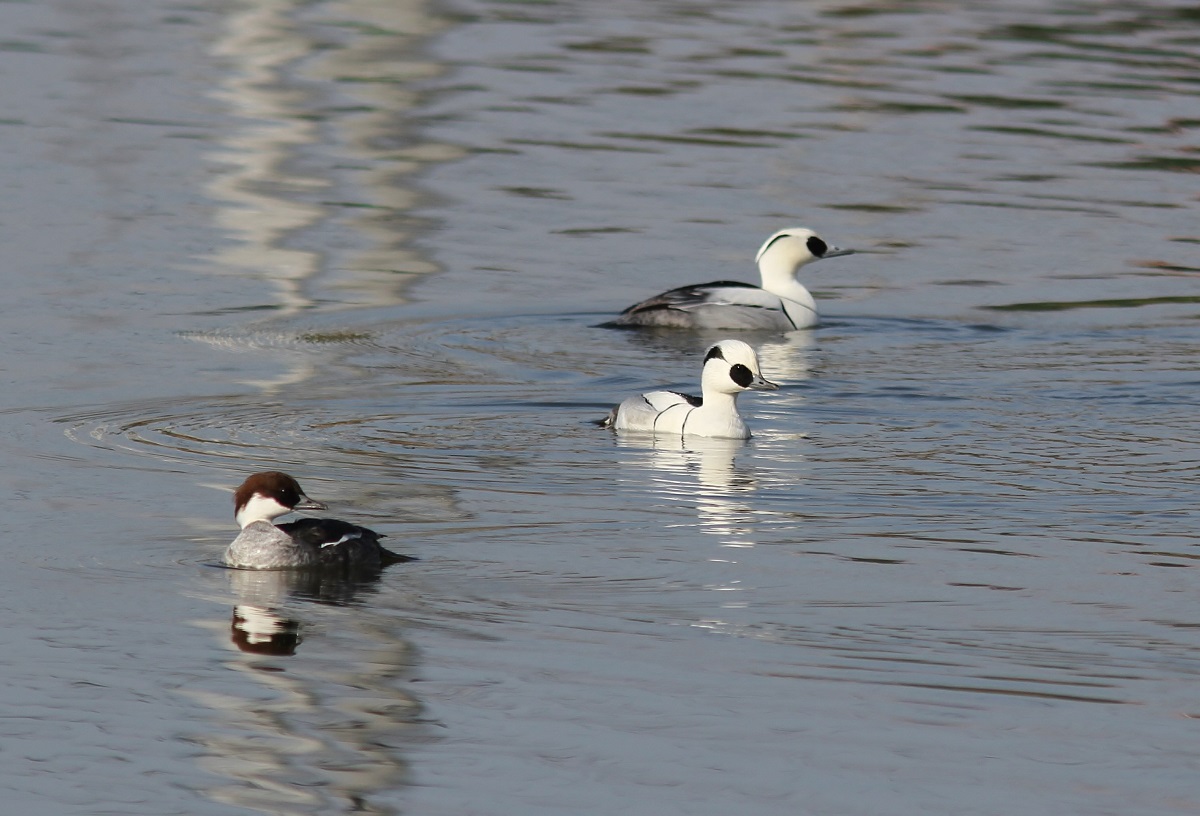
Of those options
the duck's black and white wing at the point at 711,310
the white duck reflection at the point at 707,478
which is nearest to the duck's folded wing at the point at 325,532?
the white duck reflection at the point at 707,478

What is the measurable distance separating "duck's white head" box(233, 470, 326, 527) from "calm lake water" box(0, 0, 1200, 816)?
289mm

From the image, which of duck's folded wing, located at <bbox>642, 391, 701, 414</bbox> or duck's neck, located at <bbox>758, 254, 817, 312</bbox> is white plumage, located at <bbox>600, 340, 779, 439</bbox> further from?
duck's neck, located at <bbox>758, 254, 817, 312</bbox>

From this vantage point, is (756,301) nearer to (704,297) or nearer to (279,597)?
(704,297)

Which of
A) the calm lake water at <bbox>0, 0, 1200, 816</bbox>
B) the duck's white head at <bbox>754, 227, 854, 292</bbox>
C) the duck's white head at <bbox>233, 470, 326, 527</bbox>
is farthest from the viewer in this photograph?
the duck's white head at <bbox>754, 227, 854, 292</bbox>

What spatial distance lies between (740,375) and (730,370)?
84 mm

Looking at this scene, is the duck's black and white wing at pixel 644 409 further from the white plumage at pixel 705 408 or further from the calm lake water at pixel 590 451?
the calm lake water at pixel 590 451

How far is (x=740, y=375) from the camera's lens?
44.3 feet

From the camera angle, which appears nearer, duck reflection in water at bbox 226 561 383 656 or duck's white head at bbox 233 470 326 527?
duck reflection in water at bbox 226 561 383 656

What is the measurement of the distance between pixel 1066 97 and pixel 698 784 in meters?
23.4

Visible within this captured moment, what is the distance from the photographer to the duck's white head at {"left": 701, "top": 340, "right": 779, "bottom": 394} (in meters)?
13.4

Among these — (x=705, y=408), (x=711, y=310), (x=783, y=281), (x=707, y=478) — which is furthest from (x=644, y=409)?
(x=783, y=281)

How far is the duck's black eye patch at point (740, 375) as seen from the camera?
44.2ft

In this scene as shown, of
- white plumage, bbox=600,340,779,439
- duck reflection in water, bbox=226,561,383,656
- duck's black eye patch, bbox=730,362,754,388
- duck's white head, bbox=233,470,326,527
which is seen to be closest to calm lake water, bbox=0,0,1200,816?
duck reflection in water, bbox=226,561,383,656

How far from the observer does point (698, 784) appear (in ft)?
23.9
